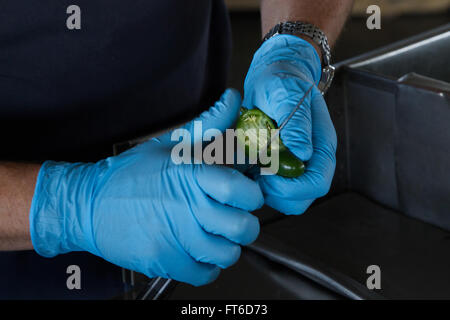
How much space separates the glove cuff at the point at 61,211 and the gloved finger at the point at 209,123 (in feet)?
0.53

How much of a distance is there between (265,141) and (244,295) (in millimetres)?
327

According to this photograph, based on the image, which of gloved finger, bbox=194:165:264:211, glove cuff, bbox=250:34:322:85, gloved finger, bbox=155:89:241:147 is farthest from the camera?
glove cuff, bbox=250:34:322:85

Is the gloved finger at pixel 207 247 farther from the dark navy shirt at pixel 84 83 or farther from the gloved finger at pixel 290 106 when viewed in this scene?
the dark navy shirt at pixel 84 83

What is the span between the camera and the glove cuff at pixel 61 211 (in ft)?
2.58

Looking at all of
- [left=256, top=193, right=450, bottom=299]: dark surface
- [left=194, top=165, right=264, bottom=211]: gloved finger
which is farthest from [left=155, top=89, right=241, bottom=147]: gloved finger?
[left=256, top=193, right=450, bottom=299]: dark surface

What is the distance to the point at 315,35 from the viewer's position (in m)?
→ 1.08

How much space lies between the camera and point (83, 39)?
93 cm

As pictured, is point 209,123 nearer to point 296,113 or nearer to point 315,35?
point 296,113

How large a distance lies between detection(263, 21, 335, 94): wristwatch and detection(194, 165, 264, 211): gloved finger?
0.41 meters

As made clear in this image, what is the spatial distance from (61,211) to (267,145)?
14.8 inches

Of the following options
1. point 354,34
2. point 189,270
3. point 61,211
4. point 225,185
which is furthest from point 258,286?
point 354,34

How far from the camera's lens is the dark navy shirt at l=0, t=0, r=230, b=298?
0.90m

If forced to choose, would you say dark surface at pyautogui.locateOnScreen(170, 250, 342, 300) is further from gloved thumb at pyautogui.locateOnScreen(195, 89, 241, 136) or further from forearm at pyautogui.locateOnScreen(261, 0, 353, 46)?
forearm at pyautogui.locateOnScreen(261, 0, 353, 46)

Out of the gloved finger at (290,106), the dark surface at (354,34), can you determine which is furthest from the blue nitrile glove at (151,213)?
the dark surface at (354,34)
